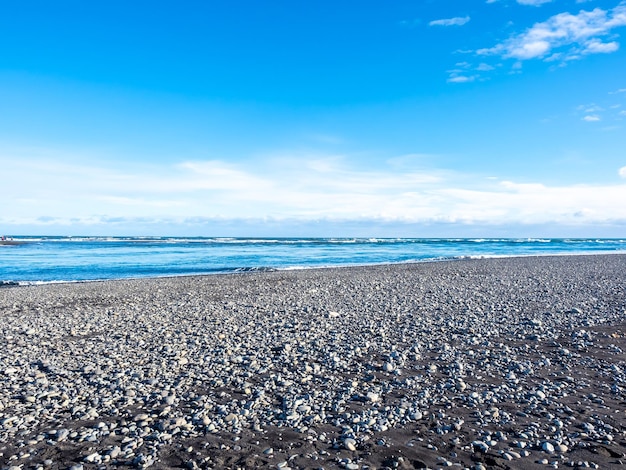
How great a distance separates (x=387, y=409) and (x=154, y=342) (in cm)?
619

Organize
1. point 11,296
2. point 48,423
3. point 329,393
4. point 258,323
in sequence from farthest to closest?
point 11,296, point 258,323, point 329,393, point 48,423

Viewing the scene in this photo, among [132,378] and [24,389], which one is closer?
[24,389]

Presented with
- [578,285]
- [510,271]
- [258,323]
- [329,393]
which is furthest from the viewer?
[510,271]

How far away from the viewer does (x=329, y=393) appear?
711cm

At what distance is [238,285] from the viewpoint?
71.7 ft

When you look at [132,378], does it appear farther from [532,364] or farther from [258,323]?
[532,364]

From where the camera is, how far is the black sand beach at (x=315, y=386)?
536 cm

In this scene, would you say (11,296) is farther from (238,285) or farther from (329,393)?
(329,393)

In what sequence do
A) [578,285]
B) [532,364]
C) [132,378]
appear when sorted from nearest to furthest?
1. [132,378]
2. [532,364]
3. [578,285]

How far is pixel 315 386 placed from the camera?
24.4ft

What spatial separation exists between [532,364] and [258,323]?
691 cm

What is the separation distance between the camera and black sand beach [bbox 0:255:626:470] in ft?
17.6

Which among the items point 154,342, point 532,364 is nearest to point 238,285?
point 154,342

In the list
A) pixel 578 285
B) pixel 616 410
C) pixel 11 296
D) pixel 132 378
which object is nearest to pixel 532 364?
pixel 616 410
